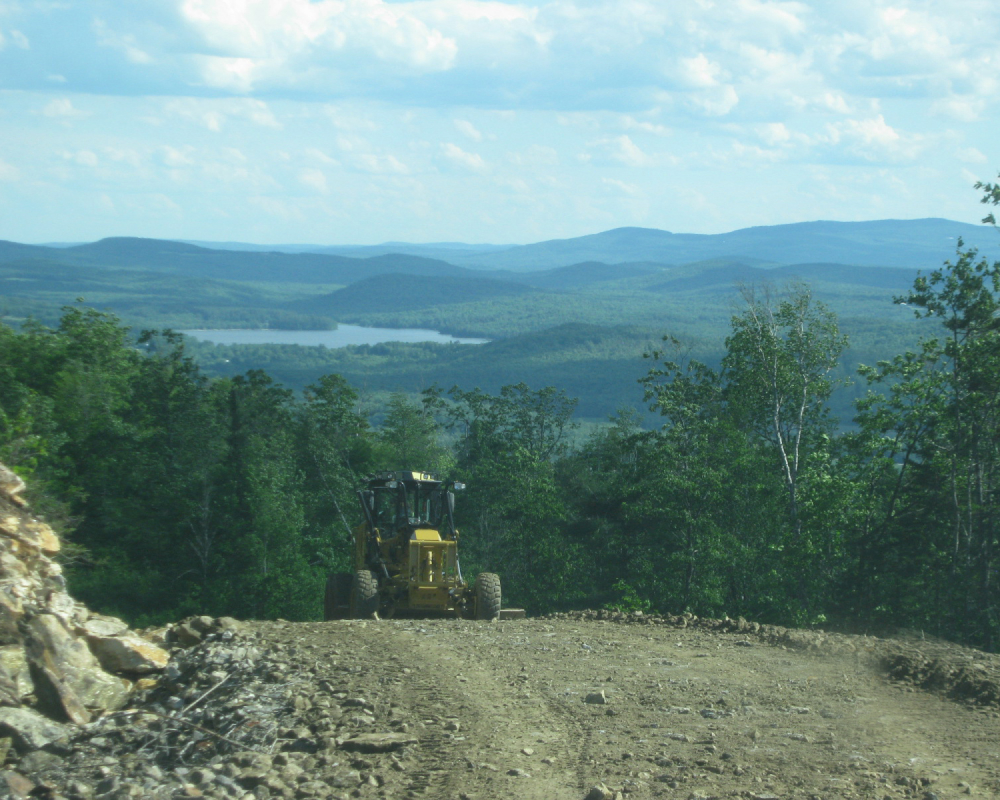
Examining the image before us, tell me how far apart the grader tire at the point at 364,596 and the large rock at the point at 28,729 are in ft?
23.2

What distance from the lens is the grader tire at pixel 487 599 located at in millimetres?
15320

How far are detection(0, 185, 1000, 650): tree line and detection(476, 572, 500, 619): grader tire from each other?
700 cm

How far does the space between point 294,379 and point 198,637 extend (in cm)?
13873

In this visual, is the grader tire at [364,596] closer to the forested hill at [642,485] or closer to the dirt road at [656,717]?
the dirt road at [656,717]

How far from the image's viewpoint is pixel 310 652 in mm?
10969

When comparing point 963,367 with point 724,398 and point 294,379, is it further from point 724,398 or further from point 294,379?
point 294,379

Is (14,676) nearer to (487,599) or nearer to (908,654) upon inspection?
(487,599)

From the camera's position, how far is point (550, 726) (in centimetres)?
863

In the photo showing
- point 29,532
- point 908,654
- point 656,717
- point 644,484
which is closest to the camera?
point 656,717

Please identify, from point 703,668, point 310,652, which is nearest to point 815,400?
point 703,668

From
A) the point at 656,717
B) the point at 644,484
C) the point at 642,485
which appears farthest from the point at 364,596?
the point at 642,485

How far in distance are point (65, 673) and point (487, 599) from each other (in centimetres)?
774

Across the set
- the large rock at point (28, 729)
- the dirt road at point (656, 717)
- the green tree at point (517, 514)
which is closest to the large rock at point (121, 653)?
the large rock at point (28, 729)

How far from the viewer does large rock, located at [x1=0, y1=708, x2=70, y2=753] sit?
7.75 metres
